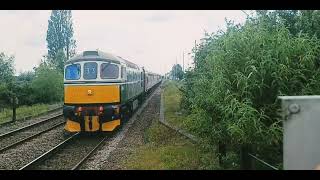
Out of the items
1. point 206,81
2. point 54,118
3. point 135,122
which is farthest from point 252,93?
point 54,118

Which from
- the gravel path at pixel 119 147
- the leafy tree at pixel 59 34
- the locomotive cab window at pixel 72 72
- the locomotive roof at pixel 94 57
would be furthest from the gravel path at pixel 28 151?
the leafy tree at pixel 59 34

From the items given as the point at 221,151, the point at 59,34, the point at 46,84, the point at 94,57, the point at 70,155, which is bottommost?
the point at 70,155

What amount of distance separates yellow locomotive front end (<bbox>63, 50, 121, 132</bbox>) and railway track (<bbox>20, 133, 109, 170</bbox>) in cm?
56

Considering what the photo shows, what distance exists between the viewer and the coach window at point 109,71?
16.1m

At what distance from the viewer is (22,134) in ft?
55.1

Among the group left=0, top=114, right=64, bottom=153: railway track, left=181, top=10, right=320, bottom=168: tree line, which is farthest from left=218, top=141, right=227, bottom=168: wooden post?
left=0, top=114, right=64, bottom=153: railway track

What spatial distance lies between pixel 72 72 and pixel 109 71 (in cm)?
143

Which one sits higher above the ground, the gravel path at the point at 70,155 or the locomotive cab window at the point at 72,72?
the locomotive cab window at the point at 72,72

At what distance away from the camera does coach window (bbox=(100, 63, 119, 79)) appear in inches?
634

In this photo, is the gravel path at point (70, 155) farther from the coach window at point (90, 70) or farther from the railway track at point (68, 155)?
the coach window at point (90, 70)

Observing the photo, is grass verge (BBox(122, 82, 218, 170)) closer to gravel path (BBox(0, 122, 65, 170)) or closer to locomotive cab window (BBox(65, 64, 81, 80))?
gravel path (BBox(0, 122, 65, 170))

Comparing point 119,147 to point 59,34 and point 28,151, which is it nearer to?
point 28,151

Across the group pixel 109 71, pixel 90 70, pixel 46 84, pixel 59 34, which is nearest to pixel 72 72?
pixel 90 70

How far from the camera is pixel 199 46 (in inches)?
583
